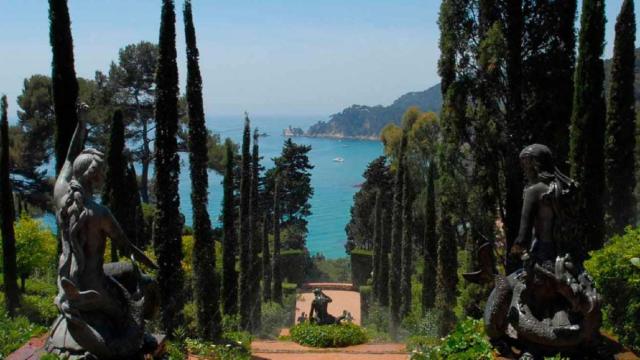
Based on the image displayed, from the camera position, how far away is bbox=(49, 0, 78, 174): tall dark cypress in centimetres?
1496

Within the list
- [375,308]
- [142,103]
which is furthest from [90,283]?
[142,103]

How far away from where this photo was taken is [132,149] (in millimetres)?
35469

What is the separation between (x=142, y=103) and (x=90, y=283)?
94.4 ft

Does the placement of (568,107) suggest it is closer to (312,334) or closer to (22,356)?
(312,334)

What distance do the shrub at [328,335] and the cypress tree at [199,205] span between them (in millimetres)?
2899

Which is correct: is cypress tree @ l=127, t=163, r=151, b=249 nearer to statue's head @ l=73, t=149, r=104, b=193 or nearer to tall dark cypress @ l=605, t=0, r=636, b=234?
statue's head @ l=73, t=149, r=104, b=193

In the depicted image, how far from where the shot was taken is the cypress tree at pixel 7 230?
18.7 metres

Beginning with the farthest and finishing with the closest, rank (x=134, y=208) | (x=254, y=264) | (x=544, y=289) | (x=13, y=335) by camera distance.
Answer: (x=254, y=264), (x=134, y=208), (x=13, y=335), (x=544, y=289)

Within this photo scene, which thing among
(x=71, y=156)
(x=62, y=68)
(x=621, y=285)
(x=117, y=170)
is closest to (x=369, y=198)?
(x=117, y=170)

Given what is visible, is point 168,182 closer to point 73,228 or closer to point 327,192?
point 73,228

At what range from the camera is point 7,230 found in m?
19.3

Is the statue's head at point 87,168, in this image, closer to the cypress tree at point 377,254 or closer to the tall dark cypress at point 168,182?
the tall dark cypress at point 168,182

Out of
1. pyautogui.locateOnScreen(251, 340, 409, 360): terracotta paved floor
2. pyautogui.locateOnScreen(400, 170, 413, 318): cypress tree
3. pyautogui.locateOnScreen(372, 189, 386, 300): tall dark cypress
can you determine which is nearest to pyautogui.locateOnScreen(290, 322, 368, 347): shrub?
pyautogui.locateOnScreen(251, 340, 409, 360): terracotta paved floor

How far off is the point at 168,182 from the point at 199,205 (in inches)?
50.1
